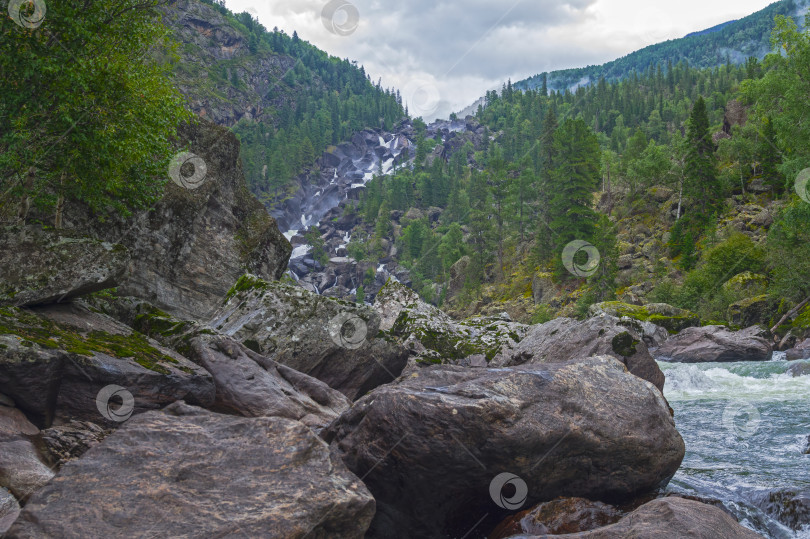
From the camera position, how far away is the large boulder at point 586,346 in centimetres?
1734

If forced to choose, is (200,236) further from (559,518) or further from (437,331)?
(559,518)

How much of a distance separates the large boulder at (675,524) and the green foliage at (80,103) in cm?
1215

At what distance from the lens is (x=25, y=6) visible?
1075 cm

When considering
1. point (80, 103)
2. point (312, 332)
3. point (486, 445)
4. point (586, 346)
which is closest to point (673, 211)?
point (586, 346)

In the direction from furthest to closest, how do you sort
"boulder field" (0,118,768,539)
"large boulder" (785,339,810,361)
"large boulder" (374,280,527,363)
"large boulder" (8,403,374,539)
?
"large boulder" (785,339,810,361) → "large boulder" (374,280,527,363) → "boulder field" (0,118,768,539) → "large boulder" (8,403,374,539)

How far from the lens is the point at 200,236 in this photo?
20266 millimetres

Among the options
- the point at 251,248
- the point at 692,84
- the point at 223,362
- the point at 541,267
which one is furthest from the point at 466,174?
the point at 223,362

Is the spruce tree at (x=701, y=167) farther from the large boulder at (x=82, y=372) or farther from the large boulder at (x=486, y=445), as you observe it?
the large boulder at (x=82, y=372)

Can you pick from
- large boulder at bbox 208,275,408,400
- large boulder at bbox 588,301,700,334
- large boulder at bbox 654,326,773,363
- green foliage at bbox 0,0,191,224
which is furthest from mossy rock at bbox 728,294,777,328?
green foliage at bbox 0,0,191,224

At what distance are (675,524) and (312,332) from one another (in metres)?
10.5

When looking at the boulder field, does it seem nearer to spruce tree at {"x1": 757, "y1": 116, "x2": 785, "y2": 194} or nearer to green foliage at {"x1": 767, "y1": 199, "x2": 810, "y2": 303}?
green foliage at {"x1": 767, "y1": 199, "x2": 810, "y2": 303}

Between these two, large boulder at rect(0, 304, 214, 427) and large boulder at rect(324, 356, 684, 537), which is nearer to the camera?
large boulder at rect(0, 304, 214, 427)

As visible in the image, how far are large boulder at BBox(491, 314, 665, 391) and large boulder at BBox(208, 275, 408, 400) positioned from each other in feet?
17.4

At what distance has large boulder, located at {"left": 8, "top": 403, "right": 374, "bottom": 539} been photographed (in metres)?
4.79
